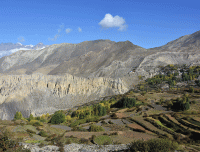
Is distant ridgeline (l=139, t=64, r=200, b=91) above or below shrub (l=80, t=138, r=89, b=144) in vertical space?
above

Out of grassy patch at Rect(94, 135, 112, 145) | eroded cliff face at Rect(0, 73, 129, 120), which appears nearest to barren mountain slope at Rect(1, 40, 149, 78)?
eroded cliff face at Rect(0, 73, 129, 120)

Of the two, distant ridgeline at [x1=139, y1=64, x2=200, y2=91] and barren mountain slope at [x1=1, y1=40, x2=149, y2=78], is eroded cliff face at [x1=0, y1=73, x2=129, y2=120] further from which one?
barren mountain slope at [x1=1, y1=40, x2=149, y2=78]

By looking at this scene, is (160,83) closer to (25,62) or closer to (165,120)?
(165,120)

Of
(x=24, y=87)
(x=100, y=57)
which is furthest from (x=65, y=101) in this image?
(x=100, y=57)

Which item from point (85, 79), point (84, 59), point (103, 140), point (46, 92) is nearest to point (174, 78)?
point (85, 79)

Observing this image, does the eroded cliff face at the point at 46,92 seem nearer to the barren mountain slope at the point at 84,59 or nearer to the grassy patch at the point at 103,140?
the barren mountain slope at the point at 84,59

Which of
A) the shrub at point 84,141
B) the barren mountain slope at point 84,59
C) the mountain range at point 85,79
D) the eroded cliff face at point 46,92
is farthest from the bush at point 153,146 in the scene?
the barren mountain slope at point 84,59
